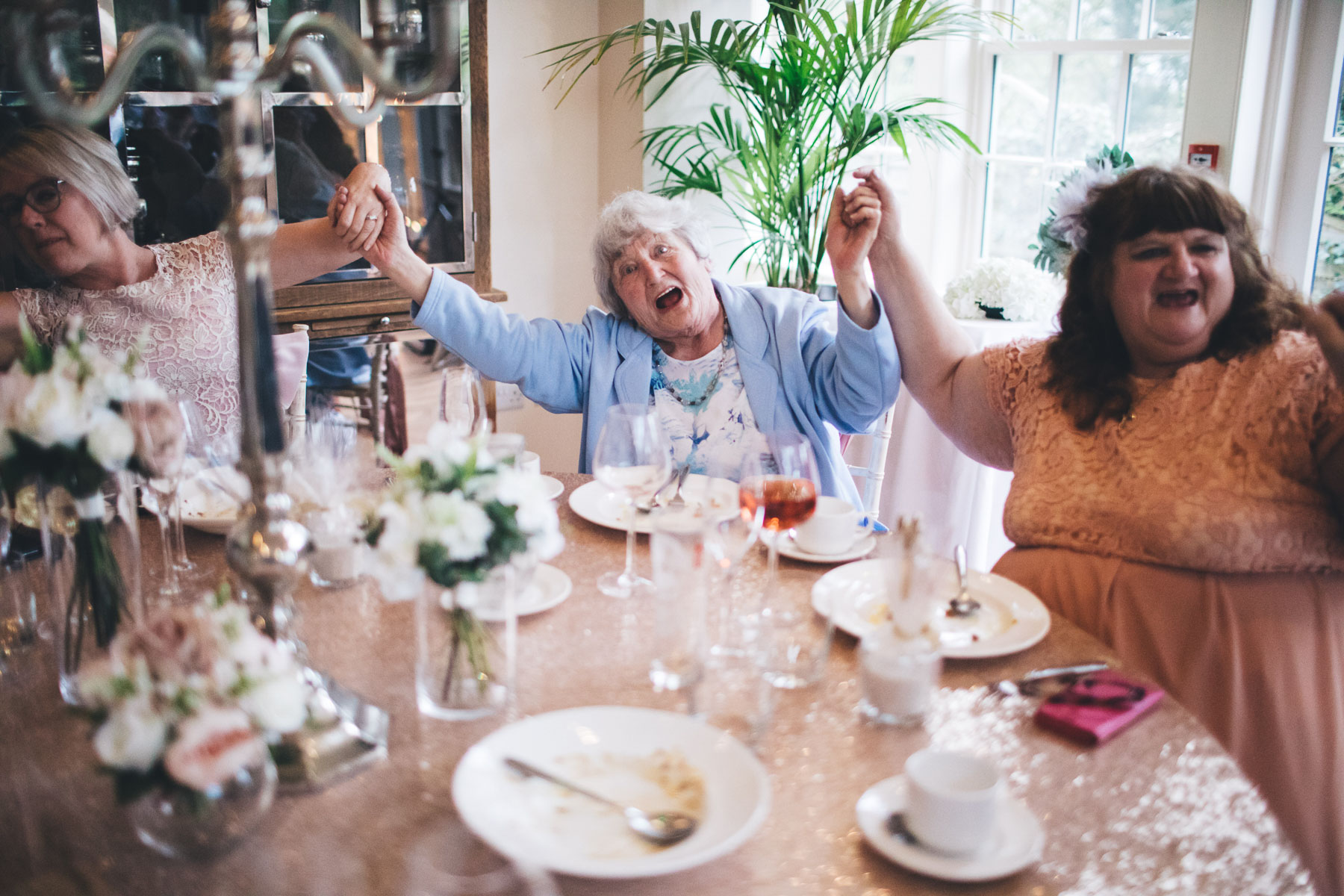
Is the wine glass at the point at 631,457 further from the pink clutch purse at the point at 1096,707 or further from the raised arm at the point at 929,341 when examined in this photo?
the raised arm at the point at 929,341

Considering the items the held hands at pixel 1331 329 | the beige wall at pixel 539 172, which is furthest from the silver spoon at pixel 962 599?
the beige wall at pixel 539 172

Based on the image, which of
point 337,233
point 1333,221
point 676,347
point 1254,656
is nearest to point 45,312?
point 337,233

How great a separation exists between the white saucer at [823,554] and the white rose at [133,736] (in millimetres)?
896

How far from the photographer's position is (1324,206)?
295 cm

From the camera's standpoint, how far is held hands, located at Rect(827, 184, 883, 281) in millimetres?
1982

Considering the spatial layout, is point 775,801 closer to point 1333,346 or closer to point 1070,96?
point 1333,346

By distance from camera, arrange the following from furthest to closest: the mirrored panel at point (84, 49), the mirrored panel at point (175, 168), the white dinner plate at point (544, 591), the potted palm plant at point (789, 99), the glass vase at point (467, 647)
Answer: the potted palm plant at point (789, 99), the mirrored panel at point (175, 168), the mirrored panel at point (84, 49), the white dinner plate at point (544, 591), the glass vase at point (467, 647)

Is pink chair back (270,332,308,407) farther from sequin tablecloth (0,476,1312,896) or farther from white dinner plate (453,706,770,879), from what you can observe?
white dinner plate (453,706,770,879)

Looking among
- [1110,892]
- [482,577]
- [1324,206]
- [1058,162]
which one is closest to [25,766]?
[482,577]

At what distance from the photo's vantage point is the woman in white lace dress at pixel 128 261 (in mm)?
1997

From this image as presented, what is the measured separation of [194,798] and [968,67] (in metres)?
3.94

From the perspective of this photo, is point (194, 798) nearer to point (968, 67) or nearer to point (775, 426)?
point (775, 426)

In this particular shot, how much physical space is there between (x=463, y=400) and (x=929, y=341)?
3.32ft

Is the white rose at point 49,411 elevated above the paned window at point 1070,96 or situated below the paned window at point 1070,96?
below
